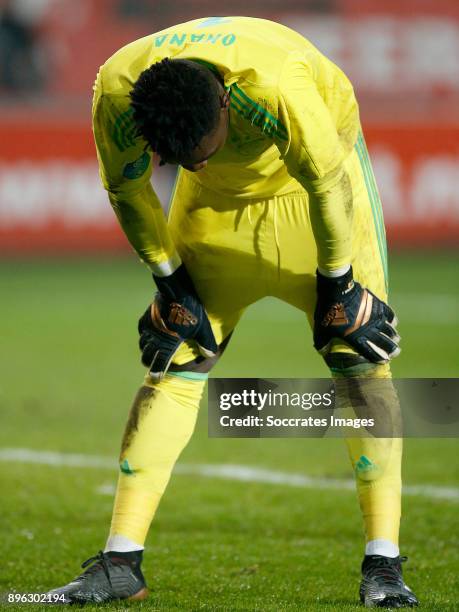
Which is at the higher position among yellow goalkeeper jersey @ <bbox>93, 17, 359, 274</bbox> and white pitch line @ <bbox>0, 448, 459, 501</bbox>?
yellow goalkeeper jersey @ <bbox>93, 17, 359, 274</bbox>

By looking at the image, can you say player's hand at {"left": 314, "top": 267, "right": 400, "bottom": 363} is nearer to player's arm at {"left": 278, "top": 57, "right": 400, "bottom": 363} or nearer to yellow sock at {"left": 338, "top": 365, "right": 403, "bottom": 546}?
player's arm at {"left": 278, "top": 57, "right": 400, "bottom": 363}

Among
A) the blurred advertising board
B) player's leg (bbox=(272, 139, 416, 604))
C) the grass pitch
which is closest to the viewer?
player's leg (bbox=(272, 139, 416, 604))

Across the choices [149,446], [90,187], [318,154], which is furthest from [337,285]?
[90,187]

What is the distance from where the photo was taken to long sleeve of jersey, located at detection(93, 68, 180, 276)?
365 centimetres

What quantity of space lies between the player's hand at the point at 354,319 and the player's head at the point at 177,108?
0.71 metres

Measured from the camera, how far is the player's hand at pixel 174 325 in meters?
4.05

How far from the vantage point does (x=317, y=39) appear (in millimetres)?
18141

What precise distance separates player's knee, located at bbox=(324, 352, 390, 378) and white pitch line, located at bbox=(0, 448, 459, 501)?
1.58 meters

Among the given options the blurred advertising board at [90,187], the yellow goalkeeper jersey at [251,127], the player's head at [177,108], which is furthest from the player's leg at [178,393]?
the blurred advertising board at [90,187]

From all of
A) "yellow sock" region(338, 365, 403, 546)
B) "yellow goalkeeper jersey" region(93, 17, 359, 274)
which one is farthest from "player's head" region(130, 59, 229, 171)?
"yellow sock" region(338, 365, 403, 546)

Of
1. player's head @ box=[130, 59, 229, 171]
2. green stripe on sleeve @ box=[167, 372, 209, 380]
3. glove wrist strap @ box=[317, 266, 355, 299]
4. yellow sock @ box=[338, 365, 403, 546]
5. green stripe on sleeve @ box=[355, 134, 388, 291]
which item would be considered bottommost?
yellow sock @ box=[338, 365, 403, 546]

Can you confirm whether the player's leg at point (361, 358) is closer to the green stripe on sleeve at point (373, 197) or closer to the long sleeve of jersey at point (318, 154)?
the green stripe on sleeve at point (373, 197)

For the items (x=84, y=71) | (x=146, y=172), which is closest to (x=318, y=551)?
(x=146, y=172)

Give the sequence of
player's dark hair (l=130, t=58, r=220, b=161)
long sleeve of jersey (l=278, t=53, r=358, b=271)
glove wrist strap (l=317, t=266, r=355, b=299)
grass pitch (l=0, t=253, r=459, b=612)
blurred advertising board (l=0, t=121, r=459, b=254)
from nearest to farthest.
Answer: player's dark hair (l=130, t=58, r=220, b=161), long sleeve of jersey (l=278, t=53, r=358, b=271), glove wrist strap (l=317, t=266, r=355, b=299), grass pitch (l=0, t=253, r=459, b=612), blurred advertising board (l=0, t=121, r=459, b=254)
